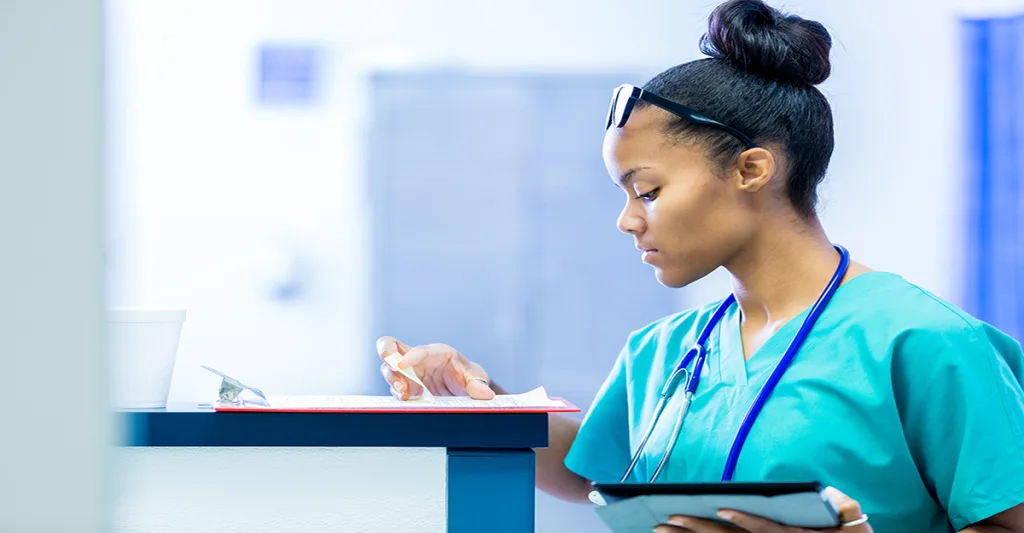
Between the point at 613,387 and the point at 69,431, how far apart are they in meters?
0.89

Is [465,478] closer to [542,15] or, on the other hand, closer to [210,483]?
[210,483]

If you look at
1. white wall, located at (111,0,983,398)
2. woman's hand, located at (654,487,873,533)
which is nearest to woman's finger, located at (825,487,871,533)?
woman's hand, located at (654,487,873,533)

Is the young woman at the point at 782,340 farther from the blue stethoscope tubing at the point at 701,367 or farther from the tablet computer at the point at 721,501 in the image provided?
the tablet computer at the point at 721,501

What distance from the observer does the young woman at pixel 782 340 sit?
785mm

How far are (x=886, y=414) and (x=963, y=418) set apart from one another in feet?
0.19

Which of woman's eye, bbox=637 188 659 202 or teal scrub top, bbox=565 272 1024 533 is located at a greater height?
woman's eye, bbox=637 188 659 202

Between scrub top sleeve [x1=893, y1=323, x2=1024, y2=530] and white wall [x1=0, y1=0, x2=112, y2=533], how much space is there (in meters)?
0.71

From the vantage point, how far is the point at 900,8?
2.62 metres

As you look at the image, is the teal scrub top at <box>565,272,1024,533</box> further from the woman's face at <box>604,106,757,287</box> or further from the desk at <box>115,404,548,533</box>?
the desk at <box>115,404,548,533</box>

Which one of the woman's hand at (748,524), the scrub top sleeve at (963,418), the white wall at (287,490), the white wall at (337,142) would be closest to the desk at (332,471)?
the white wall at (287,490)

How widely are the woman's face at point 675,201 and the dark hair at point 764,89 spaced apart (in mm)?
20

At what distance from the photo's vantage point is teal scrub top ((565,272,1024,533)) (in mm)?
770

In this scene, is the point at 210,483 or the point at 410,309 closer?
the point at 210,483

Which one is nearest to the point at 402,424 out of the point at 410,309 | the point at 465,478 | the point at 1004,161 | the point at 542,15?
the point at 465,478
